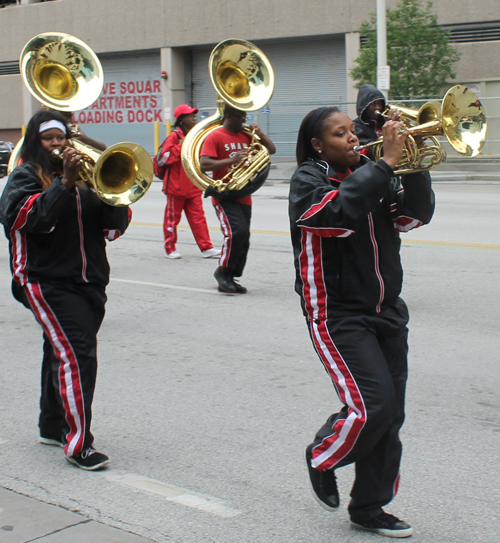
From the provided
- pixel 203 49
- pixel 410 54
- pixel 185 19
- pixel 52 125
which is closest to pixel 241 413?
pixel 52 125

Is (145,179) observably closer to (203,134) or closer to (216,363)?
(216,363)

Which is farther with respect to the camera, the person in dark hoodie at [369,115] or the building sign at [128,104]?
the building sign at [128,104]

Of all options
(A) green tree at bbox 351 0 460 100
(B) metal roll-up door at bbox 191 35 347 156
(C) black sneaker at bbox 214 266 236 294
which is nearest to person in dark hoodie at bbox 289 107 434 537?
(C) black sneaker at bbox 214 266 236 294

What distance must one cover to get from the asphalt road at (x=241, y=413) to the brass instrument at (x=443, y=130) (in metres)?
1.45

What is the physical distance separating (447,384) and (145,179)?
7.93ft

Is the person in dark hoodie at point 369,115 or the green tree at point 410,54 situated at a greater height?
the green tree at point 410,54

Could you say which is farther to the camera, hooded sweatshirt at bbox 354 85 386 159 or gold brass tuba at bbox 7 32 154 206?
hooded sweatshirt at bbox 354 85 386 159

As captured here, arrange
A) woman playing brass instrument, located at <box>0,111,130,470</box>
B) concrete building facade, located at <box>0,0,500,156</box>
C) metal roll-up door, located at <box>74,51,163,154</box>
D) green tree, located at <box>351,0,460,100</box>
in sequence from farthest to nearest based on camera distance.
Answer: metal roll-up door, located at <box>74,51,163,154</box>
concrete building facade, located at <box>0,0,500,156</box>
green tree, located at <box>351,0,460,100</box>
woman playing brass instrument, located at <box>0,111,130,470</box>

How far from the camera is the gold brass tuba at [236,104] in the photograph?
324 inches

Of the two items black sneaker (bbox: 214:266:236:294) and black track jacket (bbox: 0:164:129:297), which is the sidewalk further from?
black sneaker (bbox: 214:266:236:294)

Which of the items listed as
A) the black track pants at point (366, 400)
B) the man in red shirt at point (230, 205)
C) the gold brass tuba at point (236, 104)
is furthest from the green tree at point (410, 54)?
the black track pants at point (366, 400)

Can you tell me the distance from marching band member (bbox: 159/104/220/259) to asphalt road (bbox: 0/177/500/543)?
1.24 m

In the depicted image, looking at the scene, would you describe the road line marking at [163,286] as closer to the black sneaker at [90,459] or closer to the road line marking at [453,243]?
the road line marking at [453,243]

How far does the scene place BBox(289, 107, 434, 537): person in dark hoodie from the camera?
3.19m
